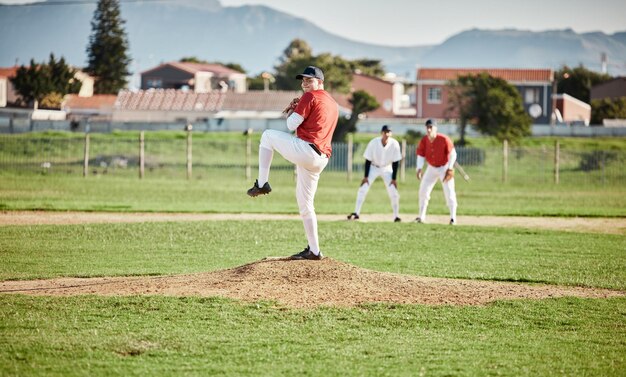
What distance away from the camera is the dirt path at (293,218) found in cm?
2564

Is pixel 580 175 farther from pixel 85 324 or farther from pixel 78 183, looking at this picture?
pixel 85 324

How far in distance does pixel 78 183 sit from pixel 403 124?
47074 millimetres

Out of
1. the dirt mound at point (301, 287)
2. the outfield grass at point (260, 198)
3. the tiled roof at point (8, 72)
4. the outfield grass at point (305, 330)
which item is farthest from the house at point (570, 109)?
the dirt mound at point (301, 287)

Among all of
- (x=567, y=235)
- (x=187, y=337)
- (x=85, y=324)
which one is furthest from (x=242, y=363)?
(x=567, y=235)

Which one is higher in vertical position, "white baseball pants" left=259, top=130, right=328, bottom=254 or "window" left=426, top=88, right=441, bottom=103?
"window" left=426, top=88, right=441, bottom=103

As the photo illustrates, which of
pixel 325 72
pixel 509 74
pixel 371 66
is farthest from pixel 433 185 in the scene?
pixel 371 66

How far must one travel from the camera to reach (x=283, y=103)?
312ft

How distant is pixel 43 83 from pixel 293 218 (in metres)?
81.8

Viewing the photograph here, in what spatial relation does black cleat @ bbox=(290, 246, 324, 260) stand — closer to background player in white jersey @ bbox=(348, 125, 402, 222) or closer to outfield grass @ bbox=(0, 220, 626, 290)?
outfield grass @ bbox=(0, 220, 626, 290)

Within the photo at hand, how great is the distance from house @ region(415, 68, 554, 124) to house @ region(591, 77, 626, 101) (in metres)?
12.8

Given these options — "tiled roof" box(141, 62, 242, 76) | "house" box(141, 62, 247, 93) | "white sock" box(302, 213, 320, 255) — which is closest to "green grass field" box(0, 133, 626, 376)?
"white sock" box(302, 213, 320, 255)

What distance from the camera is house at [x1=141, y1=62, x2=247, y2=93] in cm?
12688

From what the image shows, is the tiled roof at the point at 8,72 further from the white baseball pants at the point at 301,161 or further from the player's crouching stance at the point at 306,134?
the player's crouching stance at the point at 306,134

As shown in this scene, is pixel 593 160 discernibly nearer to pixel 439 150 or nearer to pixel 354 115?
pixel 354 115
